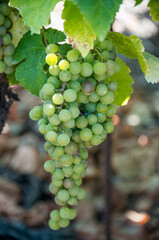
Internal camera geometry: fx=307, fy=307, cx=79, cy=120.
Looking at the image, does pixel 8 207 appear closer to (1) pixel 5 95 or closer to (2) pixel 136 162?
(2) pixel 136 162

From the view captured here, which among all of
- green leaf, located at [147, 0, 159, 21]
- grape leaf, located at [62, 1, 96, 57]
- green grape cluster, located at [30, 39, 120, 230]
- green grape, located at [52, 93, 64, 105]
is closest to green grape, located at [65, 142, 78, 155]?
green grape cluster, located at [30, 39, 120, 230]

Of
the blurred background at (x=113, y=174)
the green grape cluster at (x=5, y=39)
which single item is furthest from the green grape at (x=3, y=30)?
the blurred background at (x=113, y=174)

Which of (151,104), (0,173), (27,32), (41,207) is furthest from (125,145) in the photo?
(27,32)

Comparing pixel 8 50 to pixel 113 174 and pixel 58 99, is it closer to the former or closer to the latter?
pixel 58 99

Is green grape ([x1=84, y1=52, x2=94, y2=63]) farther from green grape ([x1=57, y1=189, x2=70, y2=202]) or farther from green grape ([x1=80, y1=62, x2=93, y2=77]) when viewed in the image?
green grape ([x1=57, y1=189, x2=70, y2=202])

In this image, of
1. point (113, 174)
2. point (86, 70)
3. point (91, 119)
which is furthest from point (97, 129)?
point (113, 174)
